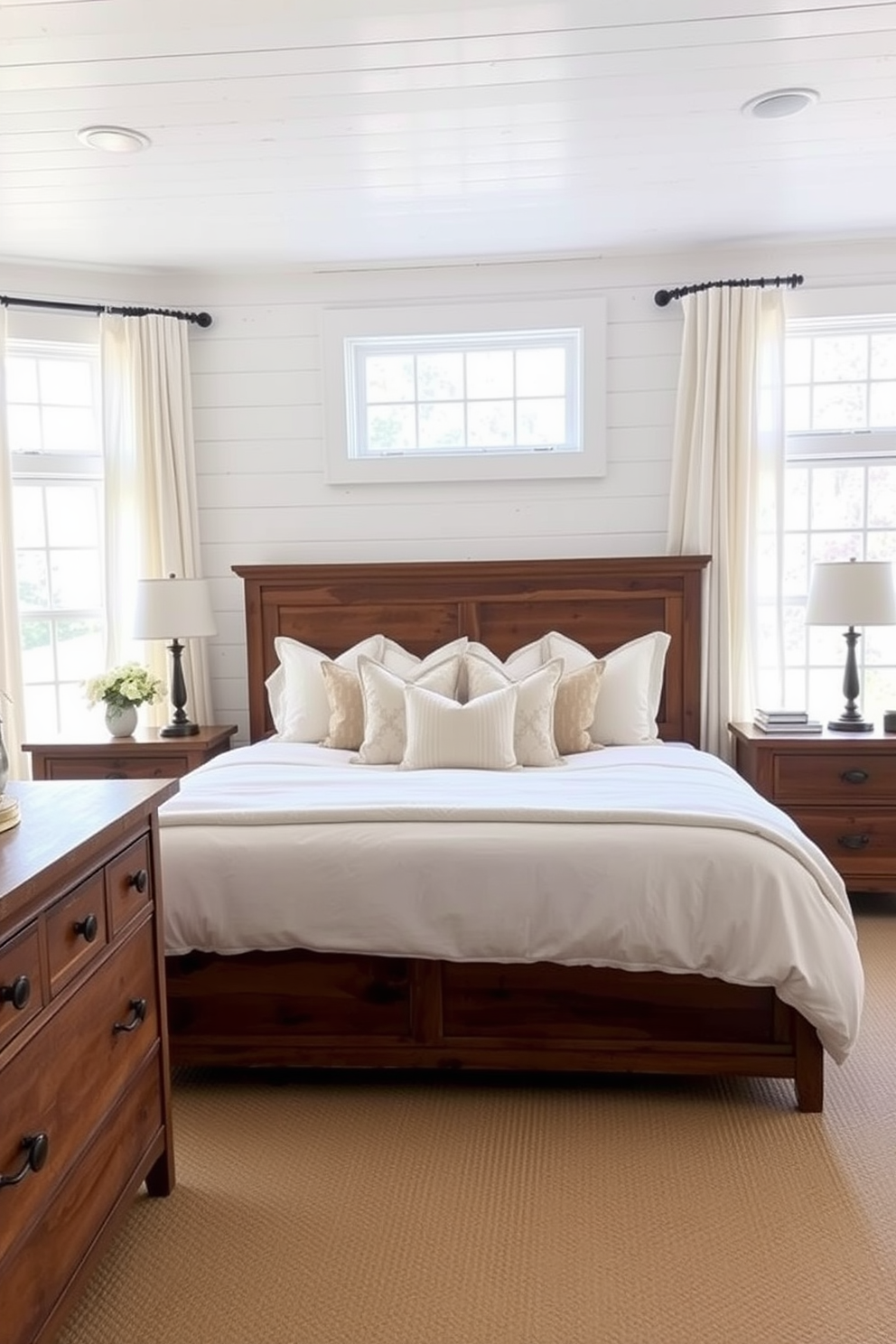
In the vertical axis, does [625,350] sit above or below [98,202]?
below

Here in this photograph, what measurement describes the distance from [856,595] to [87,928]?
3.18m

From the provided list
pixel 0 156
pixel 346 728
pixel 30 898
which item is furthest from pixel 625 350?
pixel 30 898

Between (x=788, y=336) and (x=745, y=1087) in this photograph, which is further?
(x=788, y=336)

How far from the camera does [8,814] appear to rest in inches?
64.1

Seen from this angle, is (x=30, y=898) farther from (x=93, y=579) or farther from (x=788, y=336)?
(x=788, y=336)

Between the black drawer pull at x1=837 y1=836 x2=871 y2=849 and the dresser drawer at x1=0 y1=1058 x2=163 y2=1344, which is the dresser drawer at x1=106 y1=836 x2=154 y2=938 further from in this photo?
the black drawer pull at x1=837 y1=836 x2=871 y2=849

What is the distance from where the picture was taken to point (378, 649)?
4012 mm

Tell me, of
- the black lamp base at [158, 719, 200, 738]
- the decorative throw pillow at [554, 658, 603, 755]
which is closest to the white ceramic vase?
the black lamp base at [158, 719, 200, 738]

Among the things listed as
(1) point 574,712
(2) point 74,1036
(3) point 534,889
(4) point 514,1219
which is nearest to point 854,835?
(1) point 574,712

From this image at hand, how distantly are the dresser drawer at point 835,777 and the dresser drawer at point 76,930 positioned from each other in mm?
2759

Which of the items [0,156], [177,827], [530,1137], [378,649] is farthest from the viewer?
[378,649]

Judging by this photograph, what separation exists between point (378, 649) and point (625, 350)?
1.75 meters

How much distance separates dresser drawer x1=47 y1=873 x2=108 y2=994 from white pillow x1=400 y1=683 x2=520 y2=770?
5.40 feet

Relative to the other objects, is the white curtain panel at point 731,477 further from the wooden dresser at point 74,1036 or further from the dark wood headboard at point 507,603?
the wooden dresser at point 74,1036
